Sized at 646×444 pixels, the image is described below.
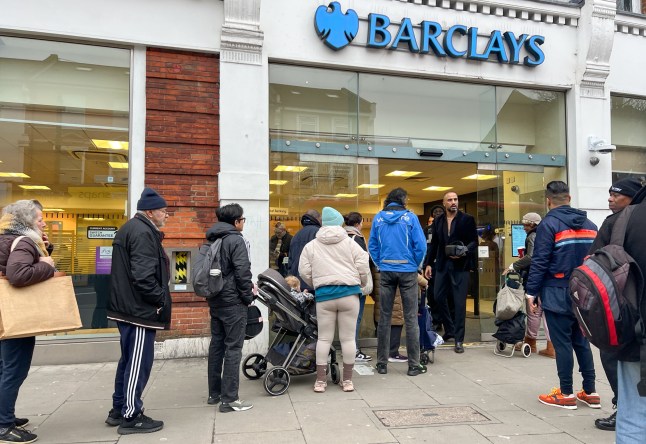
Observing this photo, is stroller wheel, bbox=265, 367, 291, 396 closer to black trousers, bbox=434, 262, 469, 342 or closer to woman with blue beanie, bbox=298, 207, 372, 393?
woman with blue beanie, bbox=298, 207, 372, 393

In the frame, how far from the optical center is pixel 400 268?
6.07 m

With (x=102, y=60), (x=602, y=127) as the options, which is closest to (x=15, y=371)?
(x=102, y=60)

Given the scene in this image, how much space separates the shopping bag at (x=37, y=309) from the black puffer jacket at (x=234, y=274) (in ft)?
4.10

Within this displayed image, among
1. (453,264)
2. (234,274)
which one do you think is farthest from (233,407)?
(453,264)

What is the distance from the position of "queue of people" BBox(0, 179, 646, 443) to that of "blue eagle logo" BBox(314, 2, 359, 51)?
9.26ft

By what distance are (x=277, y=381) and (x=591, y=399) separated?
315cm

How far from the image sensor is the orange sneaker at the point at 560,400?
4.92 m

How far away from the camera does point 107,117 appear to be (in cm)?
719

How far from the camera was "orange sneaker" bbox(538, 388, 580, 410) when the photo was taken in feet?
16.1

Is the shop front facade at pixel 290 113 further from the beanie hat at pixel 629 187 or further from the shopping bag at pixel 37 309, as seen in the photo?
the beanie hat at pixel 629 187

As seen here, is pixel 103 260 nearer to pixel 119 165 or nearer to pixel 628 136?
pixel 119 165

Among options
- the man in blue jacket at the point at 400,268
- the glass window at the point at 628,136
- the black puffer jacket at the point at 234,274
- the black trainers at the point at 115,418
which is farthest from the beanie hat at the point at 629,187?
the glass window at the point at 628,136

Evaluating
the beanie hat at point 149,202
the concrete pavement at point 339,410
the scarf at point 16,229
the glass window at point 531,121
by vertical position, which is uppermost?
the glass window at point 531,121

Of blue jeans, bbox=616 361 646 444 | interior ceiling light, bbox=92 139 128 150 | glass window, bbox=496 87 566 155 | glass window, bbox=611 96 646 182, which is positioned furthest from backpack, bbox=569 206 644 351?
glass window, bbox=611 96 646 182
